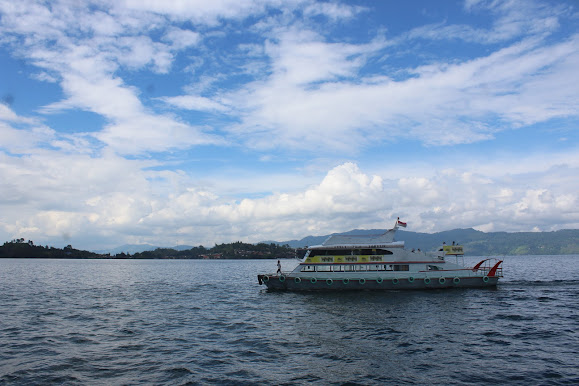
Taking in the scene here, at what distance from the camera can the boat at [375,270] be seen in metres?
44.2

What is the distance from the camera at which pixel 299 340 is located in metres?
24.7

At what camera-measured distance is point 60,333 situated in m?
26.5

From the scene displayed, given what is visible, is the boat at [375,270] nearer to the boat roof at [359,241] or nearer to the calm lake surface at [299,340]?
the boat roof at [359,241]

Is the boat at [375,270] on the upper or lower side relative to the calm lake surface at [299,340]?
upper

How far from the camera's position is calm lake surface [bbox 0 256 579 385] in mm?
18125

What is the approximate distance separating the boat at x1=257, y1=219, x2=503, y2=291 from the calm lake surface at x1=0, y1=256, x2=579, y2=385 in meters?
2.99

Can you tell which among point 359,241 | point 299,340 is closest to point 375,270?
point 359,241

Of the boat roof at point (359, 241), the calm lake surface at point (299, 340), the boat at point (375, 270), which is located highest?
the boat roof at point (359, 241)

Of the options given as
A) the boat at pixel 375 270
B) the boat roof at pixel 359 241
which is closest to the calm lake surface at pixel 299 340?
the boat at pixel 375 270

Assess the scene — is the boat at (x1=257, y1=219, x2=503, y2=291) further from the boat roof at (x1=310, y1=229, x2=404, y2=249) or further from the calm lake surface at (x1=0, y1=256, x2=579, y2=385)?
the calm lake surface at (x1=0, y1=256, x2=579, y2=385)

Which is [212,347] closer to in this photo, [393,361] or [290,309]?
[393,361]

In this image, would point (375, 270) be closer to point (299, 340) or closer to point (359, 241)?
point (359, 241)

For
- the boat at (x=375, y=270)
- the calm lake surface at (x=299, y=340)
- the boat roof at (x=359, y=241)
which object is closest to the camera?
the calm lake surface at (x=299, y=340)

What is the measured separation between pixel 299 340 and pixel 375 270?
72.9 ft
